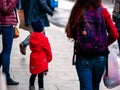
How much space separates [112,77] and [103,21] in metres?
0.81

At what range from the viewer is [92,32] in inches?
198

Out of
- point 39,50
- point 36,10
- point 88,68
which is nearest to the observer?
point 88,68

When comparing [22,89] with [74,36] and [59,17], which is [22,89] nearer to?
[74,36]

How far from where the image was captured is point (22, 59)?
9852mm

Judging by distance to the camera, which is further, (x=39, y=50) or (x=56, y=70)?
(x=56, y=70)

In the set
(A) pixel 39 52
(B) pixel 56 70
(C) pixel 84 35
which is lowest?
(B) pixel 56 70

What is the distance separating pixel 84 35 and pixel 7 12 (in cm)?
225

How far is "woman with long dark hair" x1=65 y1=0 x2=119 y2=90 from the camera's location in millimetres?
5062

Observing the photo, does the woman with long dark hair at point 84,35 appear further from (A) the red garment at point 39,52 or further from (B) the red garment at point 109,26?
(A) the red garment at point 39,52

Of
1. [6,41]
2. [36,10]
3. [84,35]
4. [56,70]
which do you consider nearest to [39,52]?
[6,41]

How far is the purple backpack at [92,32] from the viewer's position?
5023 mm

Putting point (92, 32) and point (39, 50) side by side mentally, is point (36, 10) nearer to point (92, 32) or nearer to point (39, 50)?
point (39, 50)

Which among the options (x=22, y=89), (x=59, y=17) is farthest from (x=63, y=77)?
(x=59, y=17)

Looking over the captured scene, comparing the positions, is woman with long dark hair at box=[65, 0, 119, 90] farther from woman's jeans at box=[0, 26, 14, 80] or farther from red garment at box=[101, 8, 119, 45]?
woman's jeans at box=[0, 26, 14, 80]
